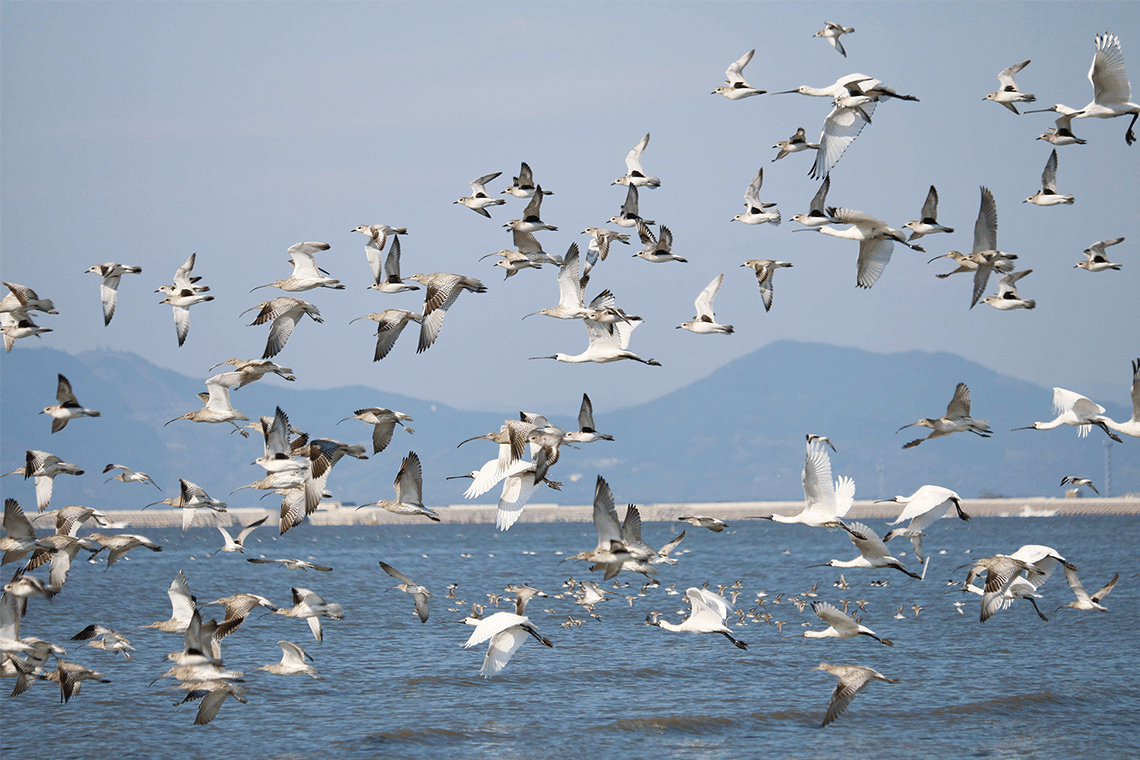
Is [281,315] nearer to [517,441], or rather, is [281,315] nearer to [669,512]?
[517,441]

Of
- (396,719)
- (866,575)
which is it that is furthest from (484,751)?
(866,575)

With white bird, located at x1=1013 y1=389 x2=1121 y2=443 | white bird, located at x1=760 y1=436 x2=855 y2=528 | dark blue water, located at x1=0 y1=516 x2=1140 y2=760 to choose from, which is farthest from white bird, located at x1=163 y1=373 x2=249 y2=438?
white bird, located at x1=1013 y1=389 x2=1121 y2=443

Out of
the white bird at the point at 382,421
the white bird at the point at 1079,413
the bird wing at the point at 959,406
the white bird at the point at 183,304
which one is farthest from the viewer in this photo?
the white bird at the point at 183,304

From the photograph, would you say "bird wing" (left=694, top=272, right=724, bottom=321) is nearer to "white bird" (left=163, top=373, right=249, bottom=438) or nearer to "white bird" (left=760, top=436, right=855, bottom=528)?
"white bird" (left=760, top=436, right=855, bottom=528)

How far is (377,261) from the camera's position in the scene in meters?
23.1

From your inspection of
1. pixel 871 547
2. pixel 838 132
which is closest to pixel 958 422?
pixel 871 547

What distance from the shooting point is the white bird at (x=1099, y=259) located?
21.7 m

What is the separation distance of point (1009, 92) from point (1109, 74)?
2.73 metres

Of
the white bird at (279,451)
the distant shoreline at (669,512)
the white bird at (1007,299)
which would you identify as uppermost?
the white bird at (1007,299)

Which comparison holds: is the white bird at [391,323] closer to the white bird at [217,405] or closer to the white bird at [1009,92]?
the white bird at [217,405]

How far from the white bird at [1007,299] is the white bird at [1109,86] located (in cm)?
299

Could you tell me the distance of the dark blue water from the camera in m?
24.6

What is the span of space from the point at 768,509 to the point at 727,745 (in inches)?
6069

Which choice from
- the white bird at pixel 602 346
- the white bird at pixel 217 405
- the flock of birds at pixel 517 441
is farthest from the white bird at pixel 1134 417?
the white bird at pixel 217 405
